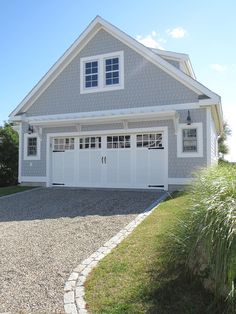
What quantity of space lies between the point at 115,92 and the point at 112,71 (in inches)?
38.8

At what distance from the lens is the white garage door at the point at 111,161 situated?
1381cm

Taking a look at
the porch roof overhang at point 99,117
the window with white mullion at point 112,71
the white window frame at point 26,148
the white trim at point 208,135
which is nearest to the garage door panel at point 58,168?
the white window frame at point 26,148

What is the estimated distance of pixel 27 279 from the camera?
4.74 meters

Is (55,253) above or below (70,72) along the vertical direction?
below

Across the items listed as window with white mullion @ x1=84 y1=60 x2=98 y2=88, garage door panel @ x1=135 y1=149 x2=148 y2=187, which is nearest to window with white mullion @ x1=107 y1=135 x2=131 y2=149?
garage door panel @ x1=135 y1=149 x2=148 y2=187

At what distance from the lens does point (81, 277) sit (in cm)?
479

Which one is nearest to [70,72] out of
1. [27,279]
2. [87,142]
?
[87,142]

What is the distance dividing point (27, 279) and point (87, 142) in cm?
1067

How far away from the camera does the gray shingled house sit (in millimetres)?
13359

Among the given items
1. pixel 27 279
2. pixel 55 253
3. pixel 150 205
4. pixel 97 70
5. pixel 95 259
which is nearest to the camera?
pixel 27 279

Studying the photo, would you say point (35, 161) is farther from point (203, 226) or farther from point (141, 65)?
point (203, 226)

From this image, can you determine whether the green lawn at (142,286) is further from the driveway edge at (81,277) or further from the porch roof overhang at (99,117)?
the porch roof overhang at (99,117)

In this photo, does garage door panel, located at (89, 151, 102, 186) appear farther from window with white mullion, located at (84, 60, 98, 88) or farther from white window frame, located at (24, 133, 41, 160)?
window with white mullion, located at (84, 60, 98, 88)

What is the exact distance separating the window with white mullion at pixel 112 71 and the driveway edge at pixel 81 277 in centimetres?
880
